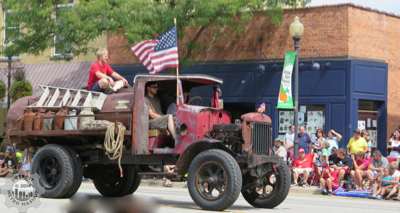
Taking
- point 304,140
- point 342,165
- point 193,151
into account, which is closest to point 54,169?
point 193,151

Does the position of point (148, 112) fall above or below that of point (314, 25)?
below

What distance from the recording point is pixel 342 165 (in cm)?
2241

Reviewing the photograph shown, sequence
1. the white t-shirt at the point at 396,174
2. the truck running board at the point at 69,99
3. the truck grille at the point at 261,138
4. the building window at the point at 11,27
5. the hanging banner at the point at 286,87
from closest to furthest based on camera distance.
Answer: the truck grille at the point at 261,138 < the truck running board at the point at 69,99 < the white t-shirt at the point at 396,174 < the hanging banner at the point at 286,87 < the building window at the point at 11,27

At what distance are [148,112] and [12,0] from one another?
16.1m

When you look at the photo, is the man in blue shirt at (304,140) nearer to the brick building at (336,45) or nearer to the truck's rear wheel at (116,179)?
the brick building at (336,45)

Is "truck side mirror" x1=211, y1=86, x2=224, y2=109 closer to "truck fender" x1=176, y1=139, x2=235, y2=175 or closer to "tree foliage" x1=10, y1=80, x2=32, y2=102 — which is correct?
"truck fender" x1=176, y1=139, x2=235, y2=175

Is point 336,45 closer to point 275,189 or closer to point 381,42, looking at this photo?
point 381,42

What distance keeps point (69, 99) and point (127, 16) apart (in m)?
12.1

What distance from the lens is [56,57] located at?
100 feet

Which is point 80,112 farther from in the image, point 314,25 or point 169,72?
point 314,25

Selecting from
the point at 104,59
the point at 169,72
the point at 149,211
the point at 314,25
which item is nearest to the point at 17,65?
the point at 169,72

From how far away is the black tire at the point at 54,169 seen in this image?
45.5 ft

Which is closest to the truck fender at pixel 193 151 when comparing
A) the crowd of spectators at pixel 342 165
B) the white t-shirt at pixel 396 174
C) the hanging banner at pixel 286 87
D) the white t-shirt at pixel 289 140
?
the crowd of spectators at pixel 342 165

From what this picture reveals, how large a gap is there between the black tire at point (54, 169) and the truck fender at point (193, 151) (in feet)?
6.46
